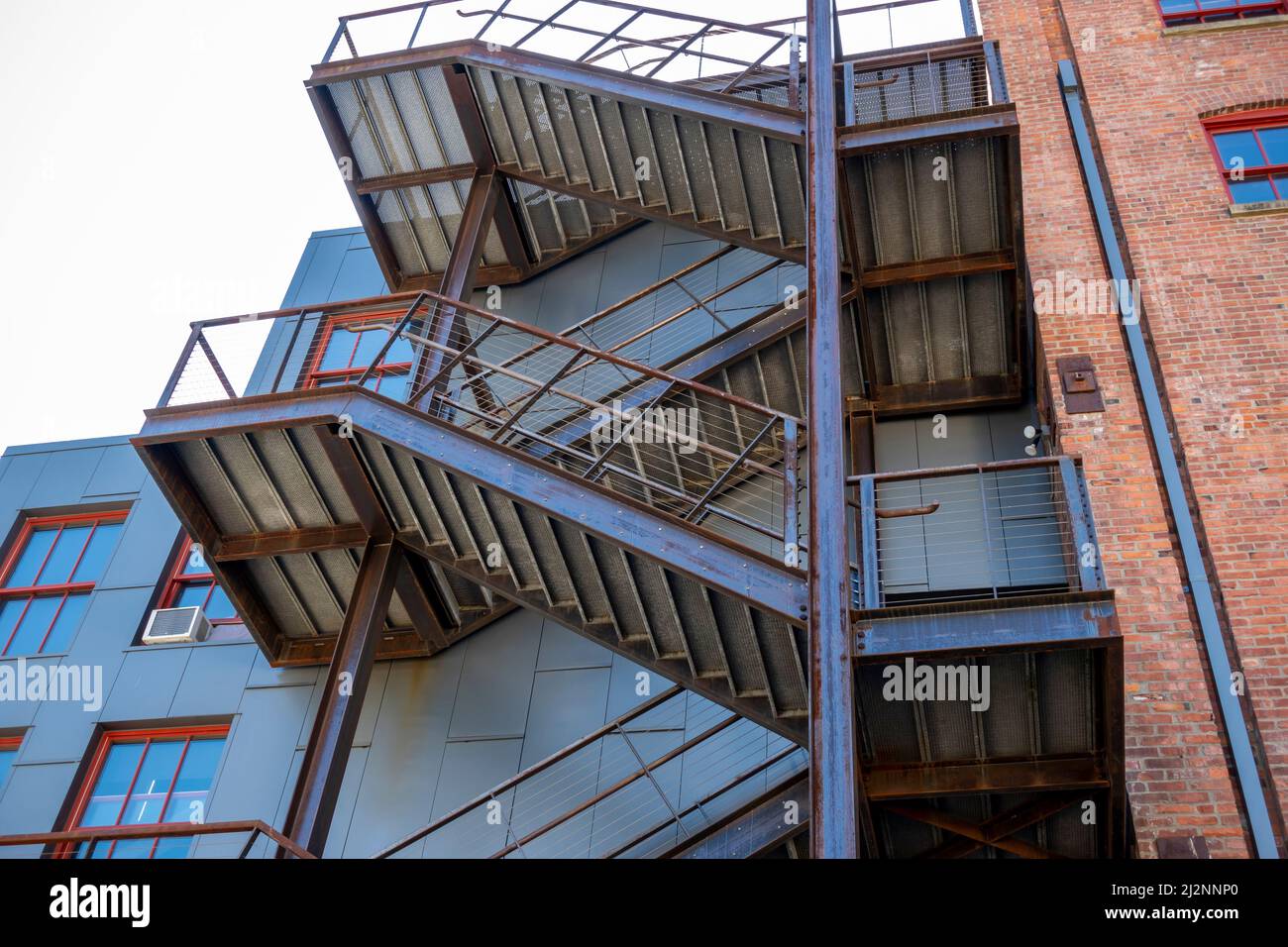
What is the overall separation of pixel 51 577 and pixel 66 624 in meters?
0.86

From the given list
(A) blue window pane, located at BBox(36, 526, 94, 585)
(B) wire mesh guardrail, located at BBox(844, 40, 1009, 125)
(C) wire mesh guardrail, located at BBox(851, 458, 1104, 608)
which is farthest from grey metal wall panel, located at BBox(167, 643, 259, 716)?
(B) wire mesh guardrail, located at BBox(844, 40, 1009, 125)

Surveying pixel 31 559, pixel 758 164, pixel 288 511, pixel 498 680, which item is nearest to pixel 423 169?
pixel 758 164

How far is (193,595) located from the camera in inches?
528

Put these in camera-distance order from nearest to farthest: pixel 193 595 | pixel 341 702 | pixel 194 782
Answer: pixel 341 702, pixel 194 782, pixel 193 595

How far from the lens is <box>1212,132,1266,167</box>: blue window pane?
12.6 meters

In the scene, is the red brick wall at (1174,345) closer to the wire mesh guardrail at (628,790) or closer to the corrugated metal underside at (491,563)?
the corrugated metal underside at (491,563)

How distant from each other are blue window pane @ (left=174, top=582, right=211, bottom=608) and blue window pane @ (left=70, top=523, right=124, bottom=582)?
0.99 metres

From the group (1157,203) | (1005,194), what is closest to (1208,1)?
(1157,203)

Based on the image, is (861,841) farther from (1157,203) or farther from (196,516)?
(1157,203)

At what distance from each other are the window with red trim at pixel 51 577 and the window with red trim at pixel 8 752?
3.24 ft

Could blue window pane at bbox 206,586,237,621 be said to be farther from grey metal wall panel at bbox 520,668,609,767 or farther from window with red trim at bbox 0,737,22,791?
grey metal wall panel at bbox 520,668,609,767

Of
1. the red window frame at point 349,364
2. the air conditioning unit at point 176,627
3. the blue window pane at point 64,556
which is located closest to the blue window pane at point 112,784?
the air conditioning unit at point 176,627

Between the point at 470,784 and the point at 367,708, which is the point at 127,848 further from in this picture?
the point at 470,784

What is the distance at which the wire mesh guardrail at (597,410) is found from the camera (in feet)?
31.8
